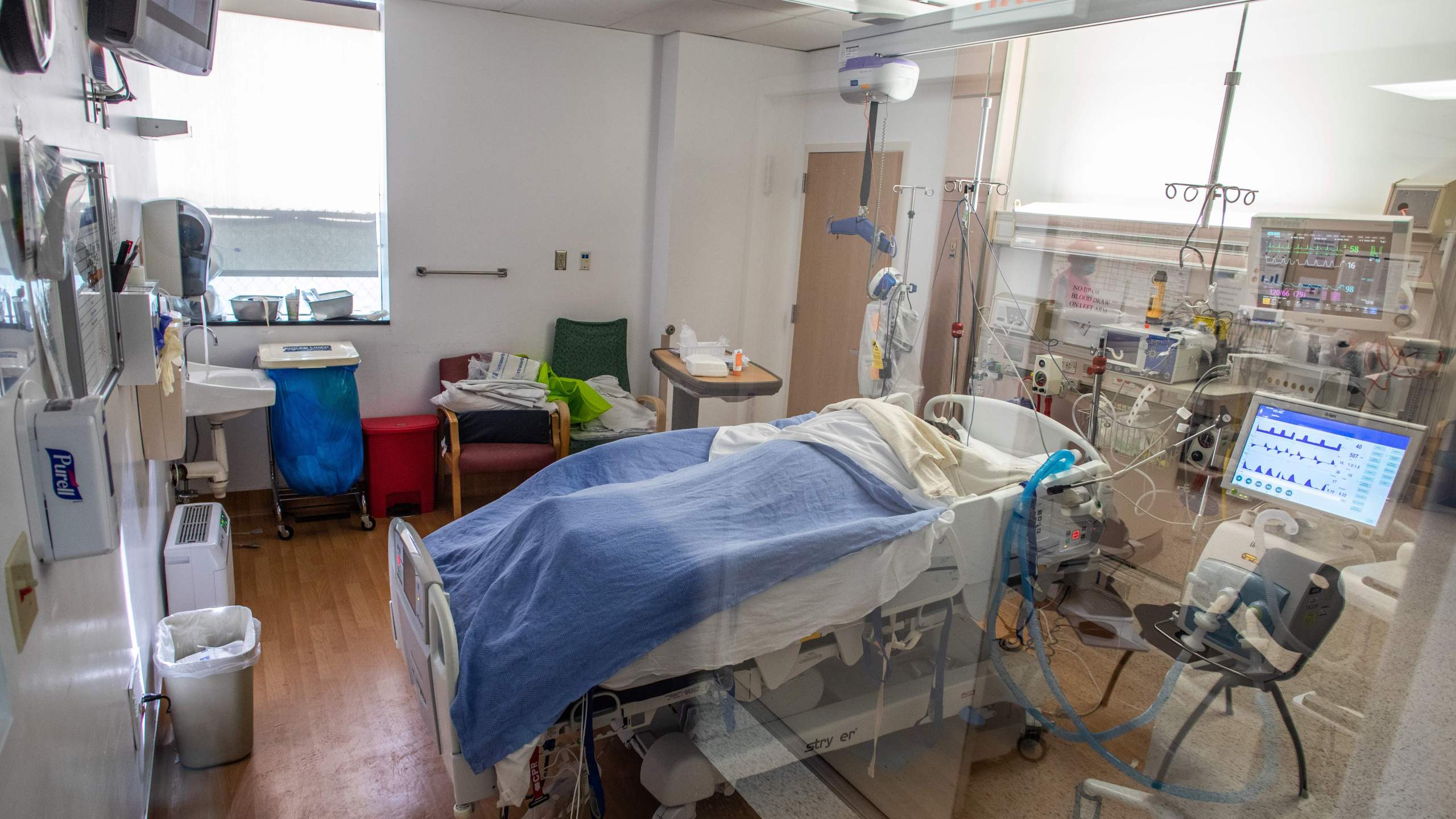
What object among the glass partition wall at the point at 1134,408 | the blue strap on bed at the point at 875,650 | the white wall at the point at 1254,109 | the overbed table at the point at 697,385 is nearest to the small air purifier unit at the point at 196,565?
the overbed table at the point at 697,385

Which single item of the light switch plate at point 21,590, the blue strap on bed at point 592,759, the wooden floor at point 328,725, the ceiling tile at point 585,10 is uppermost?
the ceiling tile at point 585,10

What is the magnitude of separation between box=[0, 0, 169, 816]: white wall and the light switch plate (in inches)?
0.6

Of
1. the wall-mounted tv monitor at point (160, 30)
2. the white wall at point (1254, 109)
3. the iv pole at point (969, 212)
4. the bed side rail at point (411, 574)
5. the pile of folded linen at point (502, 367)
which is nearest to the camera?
the white wall at point (1254, 109)

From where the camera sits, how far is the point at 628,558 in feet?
6.08

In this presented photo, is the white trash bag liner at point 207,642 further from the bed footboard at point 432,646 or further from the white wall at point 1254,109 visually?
the white wall at point 1254,109

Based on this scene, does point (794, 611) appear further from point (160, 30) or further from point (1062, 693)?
point (160, 30)

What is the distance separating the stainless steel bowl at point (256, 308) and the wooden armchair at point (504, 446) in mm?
700

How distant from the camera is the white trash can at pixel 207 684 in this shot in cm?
206

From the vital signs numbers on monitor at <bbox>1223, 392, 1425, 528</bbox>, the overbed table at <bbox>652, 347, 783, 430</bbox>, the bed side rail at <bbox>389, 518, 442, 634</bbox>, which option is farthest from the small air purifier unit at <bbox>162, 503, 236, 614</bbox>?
the vital signs numbers on monitor at <bbox>1223, 392, 1425, 528</bbox>

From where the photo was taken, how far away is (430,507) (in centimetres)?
346

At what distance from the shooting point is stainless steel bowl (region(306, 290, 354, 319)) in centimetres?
350

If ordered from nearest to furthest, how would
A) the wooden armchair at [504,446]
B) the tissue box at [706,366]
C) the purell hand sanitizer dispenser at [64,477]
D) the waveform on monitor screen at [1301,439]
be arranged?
1. the purell hand sanitizer dispenser at [64,477]
2. the waveform on monitor screen at [1301,439]
3. the tissue box at [706,366]
4. the wooden armchair at [504,446]

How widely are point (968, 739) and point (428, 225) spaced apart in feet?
9.94

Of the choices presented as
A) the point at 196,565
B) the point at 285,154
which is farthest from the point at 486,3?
the point at 196,565
